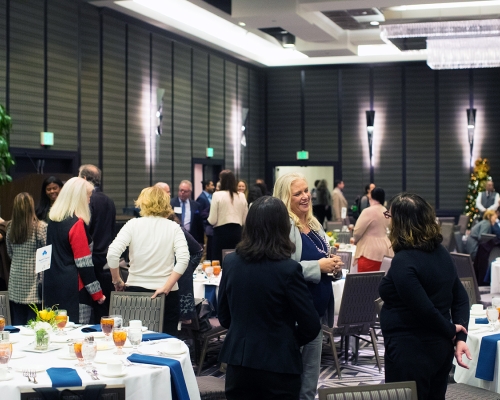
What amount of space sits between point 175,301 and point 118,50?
25.8 ft

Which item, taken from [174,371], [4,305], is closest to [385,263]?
[4,305]

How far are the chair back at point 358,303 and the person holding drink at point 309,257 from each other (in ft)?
7.56

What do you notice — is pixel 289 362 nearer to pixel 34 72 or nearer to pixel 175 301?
pixel 175 301

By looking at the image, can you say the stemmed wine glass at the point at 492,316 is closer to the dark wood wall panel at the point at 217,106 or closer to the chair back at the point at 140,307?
the chair back at the point at 140,307

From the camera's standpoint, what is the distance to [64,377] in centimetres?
341

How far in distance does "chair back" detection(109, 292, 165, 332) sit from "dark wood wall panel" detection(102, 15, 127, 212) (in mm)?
7209

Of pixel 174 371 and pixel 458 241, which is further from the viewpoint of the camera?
pixel 458 241

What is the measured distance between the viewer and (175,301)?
17.8 ft

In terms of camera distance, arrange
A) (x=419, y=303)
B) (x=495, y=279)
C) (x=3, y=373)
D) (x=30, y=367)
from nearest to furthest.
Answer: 1. (x=419, y=303)
2. (x=3, y=373)
3. (x=30, y=367)
4. (x=495, y=279)

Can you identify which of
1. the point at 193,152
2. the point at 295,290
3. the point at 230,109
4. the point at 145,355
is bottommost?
the point at 145,355

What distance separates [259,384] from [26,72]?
8.10 metres

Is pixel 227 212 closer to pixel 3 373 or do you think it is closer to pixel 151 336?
pixel 151 336

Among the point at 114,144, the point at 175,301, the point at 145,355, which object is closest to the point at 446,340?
the point at 145,355

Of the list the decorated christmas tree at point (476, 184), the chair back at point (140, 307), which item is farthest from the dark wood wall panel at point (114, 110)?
the decorated christmas tree at point (476, 184)
